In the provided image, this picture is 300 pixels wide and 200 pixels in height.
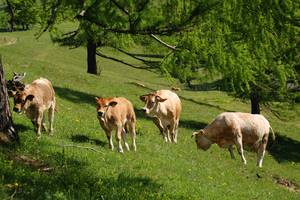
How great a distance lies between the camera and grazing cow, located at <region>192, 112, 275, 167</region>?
22.1m

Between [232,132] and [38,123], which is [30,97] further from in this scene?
[232,132]

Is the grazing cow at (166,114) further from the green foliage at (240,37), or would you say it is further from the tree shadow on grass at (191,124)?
the green foliage at (240,37)

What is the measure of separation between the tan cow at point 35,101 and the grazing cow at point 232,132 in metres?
7.94

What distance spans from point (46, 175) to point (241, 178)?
9.50m

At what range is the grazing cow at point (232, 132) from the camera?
72.5 ft

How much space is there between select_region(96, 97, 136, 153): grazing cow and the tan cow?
170 centimetres

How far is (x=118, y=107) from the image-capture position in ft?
55.2

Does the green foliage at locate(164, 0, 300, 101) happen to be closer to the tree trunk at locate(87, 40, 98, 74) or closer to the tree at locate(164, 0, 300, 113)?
the tree at locate(164, 0, 300, 113)

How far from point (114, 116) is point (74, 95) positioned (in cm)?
1389

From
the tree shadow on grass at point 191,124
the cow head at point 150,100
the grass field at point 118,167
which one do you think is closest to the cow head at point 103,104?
the grass field at point 118,167

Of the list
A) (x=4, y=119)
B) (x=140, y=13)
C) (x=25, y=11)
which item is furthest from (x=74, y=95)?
(x=140, y=13)

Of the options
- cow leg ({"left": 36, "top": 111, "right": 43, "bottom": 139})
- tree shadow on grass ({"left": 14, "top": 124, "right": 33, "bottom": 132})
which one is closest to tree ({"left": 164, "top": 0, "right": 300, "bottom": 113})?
cow leg ({"left": 36, "top": 111, "right": 43, "bottom": 139})

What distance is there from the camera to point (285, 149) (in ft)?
104

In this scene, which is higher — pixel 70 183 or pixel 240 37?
pixel 240 37
